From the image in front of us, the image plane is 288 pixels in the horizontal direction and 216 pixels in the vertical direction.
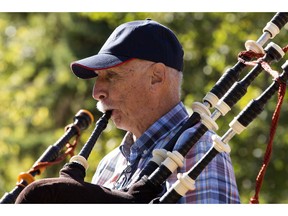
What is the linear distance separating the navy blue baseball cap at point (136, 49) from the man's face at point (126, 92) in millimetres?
36

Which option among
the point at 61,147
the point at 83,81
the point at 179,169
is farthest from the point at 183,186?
the point at 83,81

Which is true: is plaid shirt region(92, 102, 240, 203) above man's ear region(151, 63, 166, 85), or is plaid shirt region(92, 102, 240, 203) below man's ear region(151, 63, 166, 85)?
below

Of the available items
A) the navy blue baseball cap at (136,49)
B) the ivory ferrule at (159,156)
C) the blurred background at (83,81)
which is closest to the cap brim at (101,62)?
the navy blue baseball cap at (136,49)

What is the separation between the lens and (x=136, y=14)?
39.4 ft

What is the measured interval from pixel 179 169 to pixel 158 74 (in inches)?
18.6

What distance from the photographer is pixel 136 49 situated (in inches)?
144

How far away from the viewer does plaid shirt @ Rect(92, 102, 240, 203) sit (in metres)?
3.30

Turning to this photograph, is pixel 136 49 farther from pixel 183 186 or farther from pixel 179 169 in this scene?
pixel 183 186

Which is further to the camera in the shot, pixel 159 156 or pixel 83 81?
pixel 83 81

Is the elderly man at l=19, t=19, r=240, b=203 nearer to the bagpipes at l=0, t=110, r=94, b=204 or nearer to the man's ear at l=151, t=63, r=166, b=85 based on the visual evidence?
the man's ear at l=151, t=63, r=166, b=85

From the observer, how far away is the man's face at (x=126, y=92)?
3.63 meters

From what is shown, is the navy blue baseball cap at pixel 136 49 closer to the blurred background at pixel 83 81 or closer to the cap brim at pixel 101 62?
the cap brim at pixel 101 62

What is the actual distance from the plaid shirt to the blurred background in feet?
20.9

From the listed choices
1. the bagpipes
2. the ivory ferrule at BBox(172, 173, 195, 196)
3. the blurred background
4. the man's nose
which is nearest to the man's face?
the man's nose
